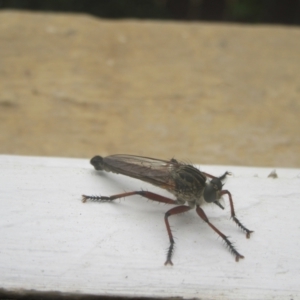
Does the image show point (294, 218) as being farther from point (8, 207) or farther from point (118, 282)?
point (8, 207)

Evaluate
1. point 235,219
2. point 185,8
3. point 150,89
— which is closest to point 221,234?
point 235,219

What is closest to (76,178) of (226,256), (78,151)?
(226,256)

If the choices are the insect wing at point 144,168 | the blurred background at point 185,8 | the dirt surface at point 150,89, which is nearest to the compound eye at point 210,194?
the insect wing at point 144,168

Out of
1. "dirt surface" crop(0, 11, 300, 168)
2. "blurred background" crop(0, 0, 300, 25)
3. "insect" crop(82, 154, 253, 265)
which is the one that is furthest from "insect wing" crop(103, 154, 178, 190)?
"blurred background" crop(0, 0, 300, 25)

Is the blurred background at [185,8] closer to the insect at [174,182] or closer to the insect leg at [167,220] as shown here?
the insect at [174,182]

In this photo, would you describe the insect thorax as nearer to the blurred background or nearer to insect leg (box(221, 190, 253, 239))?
insect leg (box(221, 190, 253, 239))

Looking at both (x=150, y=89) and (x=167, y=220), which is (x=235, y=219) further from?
(x=150, y=89)

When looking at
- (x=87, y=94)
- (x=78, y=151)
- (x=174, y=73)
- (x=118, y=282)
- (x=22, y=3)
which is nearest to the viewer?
(x=118, y=282)
